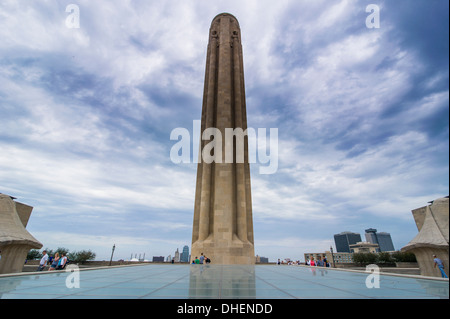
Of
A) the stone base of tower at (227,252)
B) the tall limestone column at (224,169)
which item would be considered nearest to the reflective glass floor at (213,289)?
the stone base of tower at (227,252)

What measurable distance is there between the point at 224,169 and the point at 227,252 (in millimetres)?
7436

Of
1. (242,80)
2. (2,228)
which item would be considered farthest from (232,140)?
(2,228)

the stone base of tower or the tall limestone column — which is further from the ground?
the tall limestone column

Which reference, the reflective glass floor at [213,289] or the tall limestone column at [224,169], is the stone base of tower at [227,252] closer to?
the tall limestone column at [224,169]

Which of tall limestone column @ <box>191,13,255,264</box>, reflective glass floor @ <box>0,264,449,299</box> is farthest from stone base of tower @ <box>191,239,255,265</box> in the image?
reflective glass floor @ <box>0,264,449,299</box>

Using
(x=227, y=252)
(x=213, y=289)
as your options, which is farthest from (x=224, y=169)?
(x=213, y=289)

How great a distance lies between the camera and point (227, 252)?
18641 millimetres

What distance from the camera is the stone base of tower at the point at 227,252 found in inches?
723

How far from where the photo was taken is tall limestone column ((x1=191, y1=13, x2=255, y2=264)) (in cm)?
1923

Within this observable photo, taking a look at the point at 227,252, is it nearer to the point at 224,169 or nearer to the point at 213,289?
the point at 224,169

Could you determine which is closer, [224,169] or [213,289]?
[213,289]

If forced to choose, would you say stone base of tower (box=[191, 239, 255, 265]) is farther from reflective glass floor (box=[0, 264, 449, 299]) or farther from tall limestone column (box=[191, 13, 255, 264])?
reflective glass floor (box=[0, 264, 449, 299])
